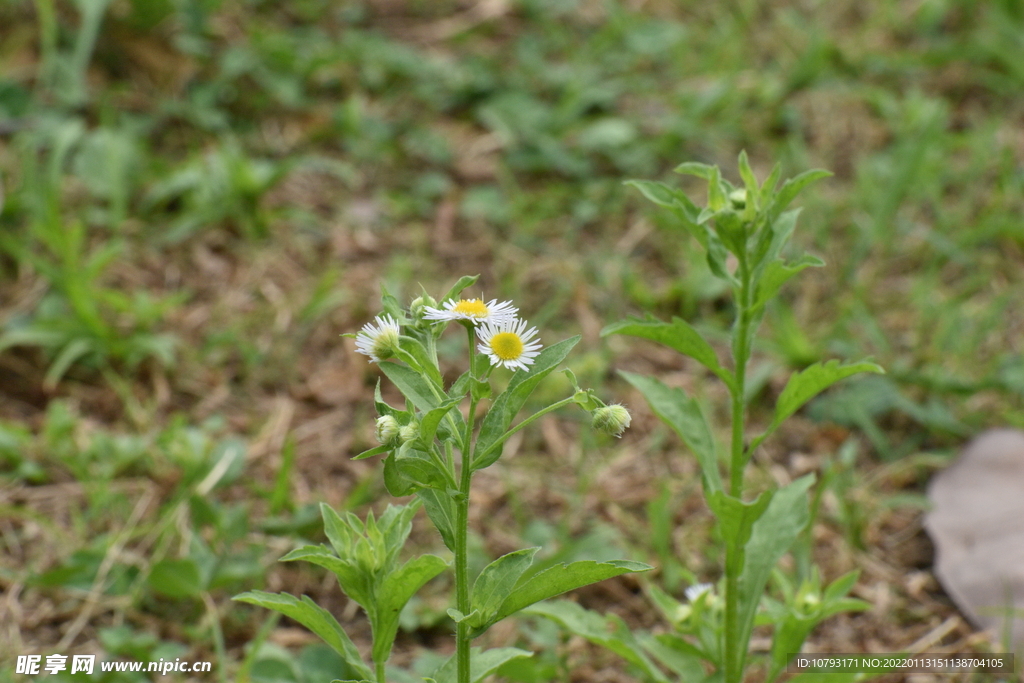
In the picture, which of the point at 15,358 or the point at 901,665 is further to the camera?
the point at 15,358

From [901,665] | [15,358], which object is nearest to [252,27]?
[15,358]

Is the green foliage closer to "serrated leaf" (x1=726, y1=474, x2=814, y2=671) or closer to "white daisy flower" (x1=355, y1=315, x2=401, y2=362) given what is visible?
"serrated leaf" (x1=726, y1=474, x2=814, y2=671)

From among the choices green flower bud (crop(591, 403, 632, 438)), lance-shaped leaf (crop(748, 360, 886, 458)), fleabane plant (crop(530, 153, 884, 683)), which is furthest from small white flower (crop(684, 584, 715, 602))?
green flower bud (crop(591, 403, 632, 438))

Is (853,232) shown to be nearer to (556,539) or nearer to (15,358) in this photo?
(556,539)

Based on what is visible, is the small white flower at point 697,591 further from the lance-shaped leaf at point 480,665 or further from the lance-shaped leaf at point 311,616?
the lance-shaped leaf at point 311,616

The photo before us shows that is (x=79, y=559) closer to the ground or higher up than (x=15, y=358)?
closer to the ground

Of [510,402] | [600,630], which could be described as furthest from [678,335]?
[600,630]
